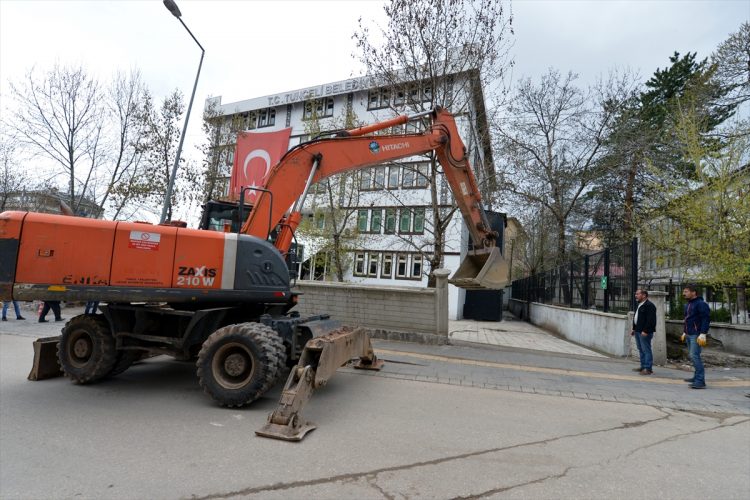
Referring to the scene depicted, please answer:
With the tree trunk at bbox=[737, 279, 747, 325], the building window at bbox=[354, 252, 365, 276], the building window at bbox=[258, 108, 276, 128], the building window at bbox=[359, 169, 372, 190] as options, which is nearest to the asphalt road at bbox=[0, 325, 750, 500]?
the tree trunk at bbox=[737, 279, 747, 325]

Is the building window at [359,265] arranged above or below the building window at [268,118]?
below

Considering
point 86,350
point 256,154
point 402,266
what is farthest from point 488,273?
point 402,266

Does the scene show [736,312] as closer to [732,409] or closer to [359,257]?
[732,409]

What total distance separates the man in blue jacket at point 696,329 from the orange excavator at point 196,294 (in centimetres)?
600

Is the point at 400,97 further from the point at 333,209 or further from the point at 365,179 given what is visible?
the point at 333,209

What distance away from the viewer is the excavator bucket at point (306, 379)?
13.9 ft

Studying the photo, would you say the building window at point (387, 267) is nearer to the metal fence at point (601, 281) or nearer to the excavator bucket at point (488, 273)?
the metal fence at point (601, 281)

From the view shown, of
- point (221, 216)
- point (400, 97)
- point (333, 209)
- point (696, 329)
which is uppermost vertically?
point (400, 97)

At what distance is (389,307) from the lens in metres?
11.6

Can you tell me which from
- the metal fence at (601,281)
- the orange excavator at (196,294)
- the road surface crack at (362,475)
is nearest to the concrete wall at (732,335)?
the metal fence at (601,281)

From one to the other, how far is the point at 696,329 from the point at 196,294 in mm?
8691

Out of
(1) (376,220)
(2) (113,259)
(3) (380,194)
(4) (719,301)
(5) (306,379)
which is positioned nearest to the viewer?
(5) (306,379)

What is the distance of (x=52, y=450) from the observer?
12.5 feet

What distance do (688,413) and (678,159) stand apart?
643 inches
